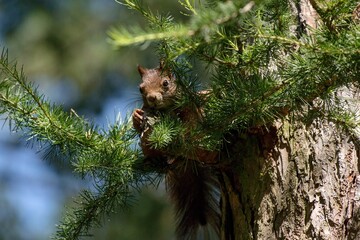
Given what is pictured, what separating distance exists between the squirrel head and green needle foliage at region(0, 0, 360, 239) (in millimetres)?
120

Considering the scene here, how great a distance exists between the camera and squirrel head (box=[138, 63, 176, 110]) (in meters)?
2.06

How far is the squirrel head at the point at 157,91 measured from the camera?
2057mm

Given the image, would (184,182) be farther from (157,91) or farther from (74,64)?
(74,64)

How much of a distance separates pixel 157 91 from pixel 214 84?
21.2 inches

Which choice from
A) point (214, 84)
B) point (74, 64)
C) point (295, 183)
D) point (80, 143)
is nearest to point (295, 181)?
point (295, 183)

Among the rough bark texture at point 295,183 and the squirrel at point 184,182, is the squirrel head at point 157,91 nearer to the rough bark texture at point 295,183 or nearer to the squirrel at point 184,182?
the squirrel at point 184,182

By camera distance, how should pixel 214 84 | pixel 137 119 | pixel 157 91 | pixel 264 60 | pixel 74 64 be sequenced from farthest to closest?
pixel 74 64 < pixel 157 91 < pixel 137 119 < pixel 214 84 < pixel 264 60

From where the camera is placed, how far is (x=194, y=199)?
7.09ft

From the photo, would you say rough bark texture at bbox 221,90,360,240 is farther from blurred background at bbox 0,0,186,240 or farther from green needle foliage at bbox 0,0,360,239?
blurred background at bbox 0,0,186,240

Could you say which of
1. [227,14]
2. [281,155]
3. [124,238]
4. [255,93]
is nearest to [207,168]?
[281,155]

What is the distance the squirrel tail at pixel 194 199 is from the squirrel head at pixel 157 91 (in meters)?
0.18

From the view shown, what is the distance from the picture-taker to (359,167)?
1.83 meters

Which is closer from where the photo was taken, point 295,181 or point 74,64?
point 295,181

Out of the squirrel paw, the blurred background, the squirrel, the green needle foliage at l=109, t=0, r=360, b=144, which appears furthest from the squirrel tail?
the blurred background
